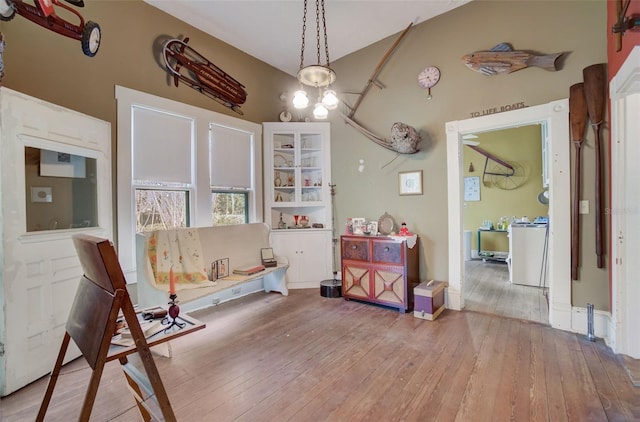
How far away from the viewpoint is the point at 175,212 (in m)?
3.56

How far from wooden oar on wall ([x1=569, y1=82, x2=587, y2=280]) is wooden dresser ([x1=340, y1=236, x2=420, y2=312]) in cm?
156

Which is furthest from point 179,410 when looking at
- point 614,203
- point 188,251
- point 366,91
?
point 366,91

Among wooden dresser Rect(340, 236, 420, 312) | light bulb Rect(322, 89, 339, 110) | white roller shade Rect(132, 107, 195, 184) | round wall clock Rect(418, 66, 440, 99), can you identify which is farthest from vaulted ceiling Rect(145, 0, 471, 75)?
wooden dresser Rect(340, 236, 420, 312)

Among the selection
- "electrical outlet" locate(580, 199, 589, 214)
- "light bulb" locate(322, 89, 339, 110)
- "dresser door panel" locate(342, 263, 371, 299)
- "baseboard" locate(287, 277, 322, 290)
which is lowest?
"baseboard" locate(287, 277, 322, 290)

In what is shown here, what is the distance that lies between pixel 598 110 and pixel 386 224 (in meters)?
2.40

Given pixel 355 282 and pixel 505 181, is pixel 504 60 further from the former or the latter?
pixel 505 181

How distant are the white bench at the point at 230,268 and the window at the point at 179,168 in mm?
289

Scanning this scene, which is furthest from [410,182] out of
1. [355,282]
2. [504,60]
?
[504,60]

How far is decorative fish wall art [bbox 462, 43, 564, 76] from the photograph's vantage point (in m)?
2.88

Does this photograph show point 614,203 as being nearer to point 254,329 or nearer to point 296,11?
point 254,329

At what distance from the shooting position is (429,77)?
3662 millimetres

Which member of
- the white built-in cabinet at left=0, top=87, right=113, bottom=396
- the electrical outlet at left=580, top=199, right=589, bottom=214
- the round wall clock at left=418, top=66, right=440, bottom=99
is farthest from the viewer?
the round wall clock at left=418, top=66, right=440, bottom=99

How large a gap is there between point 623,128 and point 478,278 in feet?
10.7

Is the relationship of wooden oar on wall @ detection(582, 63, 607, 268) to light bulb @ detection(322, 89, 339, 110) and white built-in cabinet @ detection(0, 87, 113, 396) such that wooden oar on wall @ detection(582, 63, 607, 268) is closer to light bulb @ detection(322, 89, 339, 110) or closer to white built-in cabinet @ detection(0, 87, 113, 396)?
light bulb @ detection(322, 89, 339, 110)
